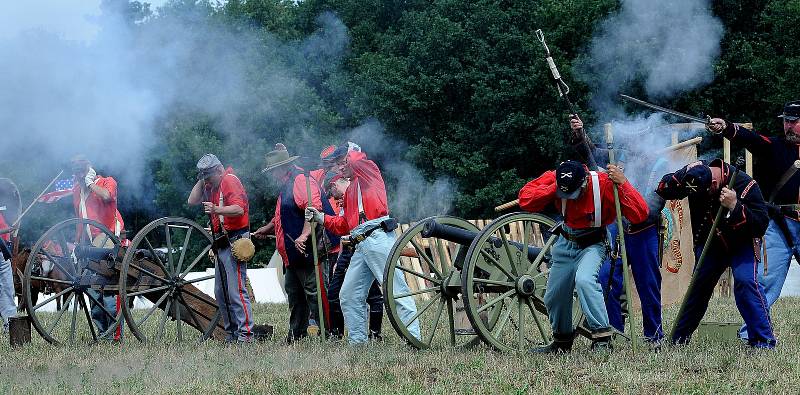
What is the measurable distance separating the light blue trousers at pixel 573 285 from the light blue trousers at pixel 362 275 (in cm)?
120

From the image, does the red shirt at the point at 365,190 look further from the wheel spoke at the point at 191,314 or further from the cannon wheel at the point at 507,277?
the wheel spoke at the point at 191,314

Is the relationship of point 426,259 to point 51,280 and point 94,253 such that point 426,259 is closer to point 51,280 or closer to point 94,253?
point 94,253

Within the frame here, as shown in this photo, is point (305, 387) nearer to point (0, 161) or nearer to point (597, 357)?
point (597, 357)

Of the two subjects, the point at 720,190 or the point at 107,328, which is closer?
the point at 720,190

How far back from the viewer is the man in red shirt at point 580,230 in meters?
6.86

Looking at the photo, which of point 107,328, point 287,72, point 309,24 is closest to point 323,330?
point 107,328

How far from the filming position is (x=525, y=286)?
7.49 meters

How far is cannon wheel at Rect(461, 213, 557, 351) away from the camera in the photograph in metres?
7.27

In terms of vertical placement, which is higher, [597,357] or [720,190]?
[720,190]

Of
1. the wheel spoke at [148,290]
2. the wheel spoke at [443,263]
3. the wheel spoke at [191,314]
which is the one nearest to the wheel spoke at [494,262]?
the wheel spoke at [443,263]

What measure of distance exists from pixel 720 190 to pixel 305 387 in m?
2.61

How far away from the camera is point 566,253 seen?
712cm

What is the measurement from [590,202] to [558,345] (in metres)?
0.92

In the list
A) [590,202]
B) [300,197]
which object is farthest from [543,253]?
[300,197]
